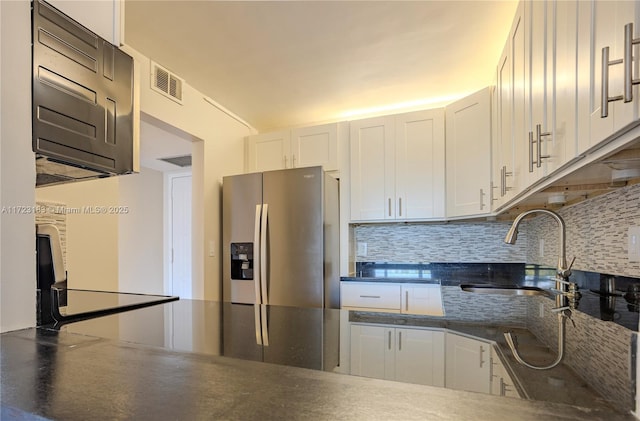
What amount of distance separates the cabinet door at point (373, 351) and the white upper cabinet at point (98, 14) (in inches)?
49.8

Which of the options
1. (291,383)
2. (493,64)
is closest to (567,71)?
(291,383)

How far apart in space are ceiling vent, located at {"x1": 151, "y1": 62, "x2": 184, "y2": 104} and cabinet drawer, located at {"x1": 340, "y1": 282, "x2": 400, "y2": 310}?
1.88m

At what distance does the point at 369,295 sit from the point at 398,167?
107 centimetres

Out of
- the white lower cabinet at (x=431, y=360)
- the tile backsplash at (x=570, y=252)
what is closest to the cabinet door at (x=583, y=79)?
the tile backsplash at (x=570, y=252)

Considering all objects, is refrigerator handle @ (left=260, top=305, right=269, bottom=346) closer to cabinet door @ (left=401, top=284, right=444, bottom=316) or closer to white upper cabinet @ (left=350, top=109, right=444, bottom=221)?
cabinet door @ (left=401, top=284, right=444, bottom=316)

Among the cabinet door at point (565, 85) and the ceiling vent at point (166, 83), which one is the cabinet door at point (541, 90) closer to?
the cabinet door at point (565, 85)

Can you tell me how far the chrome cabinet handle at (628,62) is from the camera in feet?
1.88

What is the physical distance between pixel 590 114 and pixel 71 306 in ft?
5.47

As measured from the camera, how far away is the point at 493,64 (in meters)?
2.21

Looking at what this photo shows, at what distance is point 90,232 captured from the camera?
1.84 m

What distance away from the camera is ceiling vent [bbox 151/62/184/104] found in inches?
82.4

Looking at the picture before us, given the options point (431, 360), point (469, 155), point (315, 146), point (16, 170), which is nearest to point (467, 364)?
point (431, 360)

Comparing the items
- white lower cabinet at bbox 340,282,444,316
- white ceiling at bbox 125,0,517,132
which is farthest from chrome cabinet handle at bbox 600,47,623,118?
white lower cabinet at bbox 340,282,444,316

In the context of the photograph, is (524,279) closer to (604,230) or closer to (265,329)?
(604,230)
